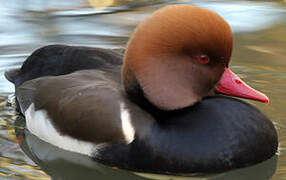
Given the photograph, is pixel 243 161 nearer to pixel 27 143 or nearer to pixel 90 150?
pixel 90 150

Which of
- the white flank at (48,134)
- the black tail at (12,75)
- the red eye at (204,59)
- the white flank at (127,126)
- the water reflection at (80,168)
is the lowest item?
the water reflection at (80,168)

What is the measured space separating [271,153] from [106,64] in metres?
1.24

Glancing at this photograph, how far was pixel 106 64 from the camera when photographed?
13.7 ft

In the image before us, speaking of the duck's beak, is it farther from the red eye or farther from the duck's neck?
the duck's neck

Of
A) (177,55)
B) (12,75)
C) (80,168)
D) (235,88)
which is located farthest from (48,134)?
(235,88)

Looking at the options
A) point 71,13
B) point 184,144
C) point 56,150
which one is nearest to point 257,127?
point 184,144

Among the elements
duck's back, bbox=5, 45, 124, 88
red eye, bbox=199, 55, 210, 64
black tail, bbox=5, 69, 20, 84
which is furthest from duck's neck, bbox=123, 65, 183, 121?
black tail, bbox=5, 69, 20, 84

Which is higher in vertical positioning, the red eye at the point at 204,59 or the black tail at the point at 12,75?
the red eye at the point at 204,59

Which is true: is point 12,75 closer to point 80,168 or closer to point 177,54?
point 80,168

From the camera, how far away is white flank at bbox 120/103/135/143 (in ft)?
11.3

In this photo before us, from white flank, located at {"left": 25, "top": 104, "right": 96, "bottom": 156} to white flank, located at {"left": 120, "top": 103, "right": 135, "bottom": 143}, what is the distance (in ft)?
0.85

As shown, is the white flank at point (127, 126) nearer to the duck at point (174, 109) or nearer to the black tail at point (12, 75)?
the duck at point (174, 109)

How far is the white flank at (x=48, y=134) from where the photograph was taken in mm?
3707

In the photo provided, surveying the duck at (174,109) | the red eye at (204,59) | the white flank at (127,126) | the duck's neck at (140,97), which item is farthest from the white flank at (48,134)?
the red eye at (204,59)
